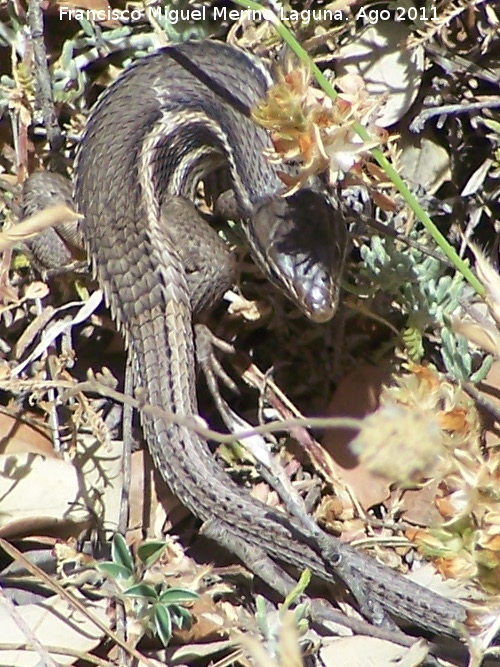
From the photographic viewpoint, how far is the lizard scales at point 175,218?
8.84 feet

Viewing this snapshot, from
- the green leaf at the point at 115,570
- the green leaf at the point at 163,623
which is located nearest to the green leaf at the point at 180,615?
the green leaf at the point at 163,623

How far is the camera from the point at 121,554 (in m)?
2.54

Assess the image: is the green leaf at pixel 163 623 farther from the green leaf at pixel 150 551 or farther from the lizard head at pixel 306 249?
the lizard head at pixel 306 249

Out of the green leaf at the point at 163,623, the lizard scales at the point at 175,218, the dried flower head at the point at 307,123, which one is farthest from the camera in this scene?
the lizard scales at the point at 175,218

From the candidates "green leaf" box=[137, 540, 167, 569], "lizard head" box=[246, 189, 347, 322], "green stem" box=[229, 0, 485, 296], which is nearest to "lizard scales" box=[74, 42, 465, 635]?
"lizard head" box=[246, 189, 347, 322]

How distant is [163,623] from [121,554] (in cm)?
22

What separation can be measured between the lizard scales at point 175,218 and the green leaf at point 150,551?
0.60 feet

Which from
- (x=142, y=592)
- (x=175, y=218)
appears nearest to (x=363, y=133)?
(x=175, y=218)

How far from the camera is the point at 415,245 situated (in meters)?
2.69

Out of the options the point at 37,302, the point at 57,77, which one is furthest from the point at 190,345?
the point at 57,77

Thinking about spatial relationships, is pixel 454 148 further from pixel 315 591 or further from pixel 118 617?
pixel 118 617

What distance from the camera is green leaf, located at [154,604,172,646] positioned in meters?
2.45

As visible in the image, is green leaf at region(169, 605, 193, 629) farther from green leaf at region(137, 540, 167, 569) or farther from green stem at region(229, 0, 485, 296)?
green stem at region(229, 0, 485, 296)

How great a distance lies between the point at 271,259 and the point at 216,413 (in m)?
0.58
